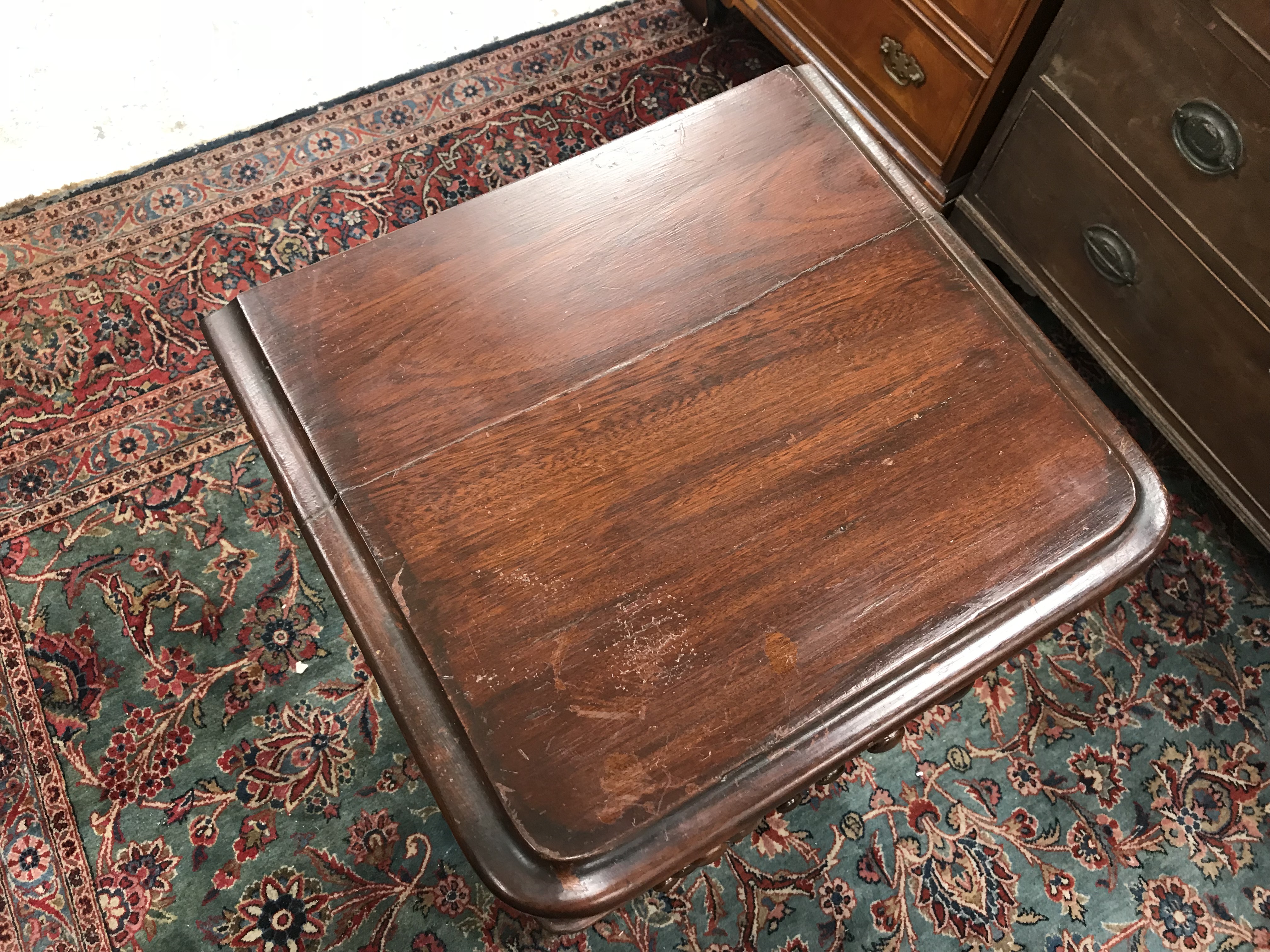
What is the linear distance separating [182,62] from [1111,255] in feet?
5.14

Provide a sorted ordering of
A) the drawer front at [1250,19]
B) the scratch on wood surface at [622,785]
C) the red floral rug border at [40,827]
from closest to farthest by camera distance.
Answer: the scratch on wood surface at [622,785] < the drawer front at [1250,19] < the red floral rug border at [40,827]

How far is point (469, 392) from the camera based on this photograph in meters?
0.86

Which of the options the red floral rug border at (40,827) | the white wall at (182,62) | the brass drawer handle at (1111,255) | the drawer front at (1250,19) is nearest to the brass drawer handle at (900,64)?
the brass drawer handle at (1111,255)

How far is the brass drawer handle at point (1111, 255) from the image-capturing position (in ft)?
3.97

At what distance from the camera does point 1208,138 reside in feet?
3.34

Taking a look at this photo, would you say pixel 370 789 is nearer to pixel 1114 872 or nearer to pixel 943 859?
pixel 943 859

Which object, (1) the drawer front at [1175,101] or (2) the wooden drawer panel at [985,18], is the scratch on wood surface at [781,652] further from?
(2) the wooden drawer panel at [985,18]

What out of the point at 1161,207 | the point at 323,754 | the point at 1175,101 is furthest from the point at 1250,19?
the point at 323,754

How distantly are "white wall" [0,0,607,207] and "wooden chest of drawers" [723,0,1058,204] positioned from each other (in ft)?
1.64

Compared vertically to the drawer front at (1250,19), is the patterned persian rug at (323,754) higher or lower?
lower

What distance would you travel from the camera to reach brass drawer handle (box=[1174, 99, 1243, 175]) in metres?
1.00

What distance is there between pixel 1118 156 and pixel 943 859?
2.91ft

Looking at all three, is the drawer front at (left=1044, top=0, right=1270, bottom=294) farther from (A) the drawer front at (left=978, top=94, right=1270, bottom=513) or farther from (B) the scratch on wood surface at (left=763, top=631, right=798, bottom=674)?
(B) the scratch on wood surface at (left=763, top=631, right=798, bottom=674)

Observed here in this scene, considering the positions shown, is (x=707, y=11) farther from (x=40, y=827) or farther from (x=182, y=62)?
(x=40, y=827)
